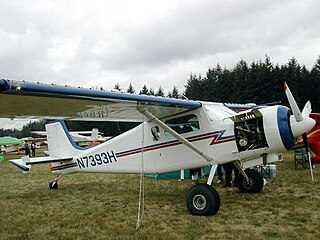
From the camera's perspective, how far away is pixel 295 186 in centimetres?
884

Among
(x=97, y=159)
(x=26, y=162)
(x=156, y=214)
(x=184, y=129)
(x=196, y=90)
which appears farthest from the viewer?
(x=196, y=90)

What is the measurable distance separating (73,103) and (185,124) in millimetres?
2522

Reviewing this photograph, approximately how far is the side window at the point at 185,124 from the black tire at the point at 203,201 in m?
1.34

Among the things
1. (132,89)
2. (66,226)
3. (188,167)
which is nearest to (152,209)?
(188,167)

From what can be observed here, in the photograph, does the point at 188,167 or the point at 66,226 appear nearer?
the point at 66,226

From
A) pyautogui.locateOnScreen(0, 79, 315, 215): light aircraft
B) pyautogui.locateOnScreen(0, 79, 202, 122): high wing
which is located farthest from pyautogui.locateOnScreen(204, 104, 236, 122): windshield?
pyautogui.locateOnScreen(0, 79, 202, 122): high wing

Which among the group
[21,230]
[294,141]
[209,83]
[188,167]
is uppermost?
[209,83]

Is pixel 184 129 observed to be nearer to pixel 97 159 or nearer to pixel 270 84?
pixel 97 159

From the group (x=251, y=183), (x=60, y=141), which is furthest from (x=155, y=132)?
(x=60, y=141)

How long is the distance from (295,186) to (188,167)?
3.76 meters

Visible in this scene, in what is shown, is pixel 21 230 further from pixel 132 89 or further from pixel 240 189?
pixel 132 89

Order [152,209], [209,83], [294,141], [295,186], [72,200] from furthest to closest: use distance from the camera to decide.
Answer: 1. [209,83]
2. [295,186]
3. [72,200]
4. [152,209]
5. [294,141]

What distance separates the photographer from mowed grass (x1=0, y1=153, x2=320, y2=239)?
16.1ft

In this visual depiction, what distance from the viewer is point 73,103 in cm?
557
